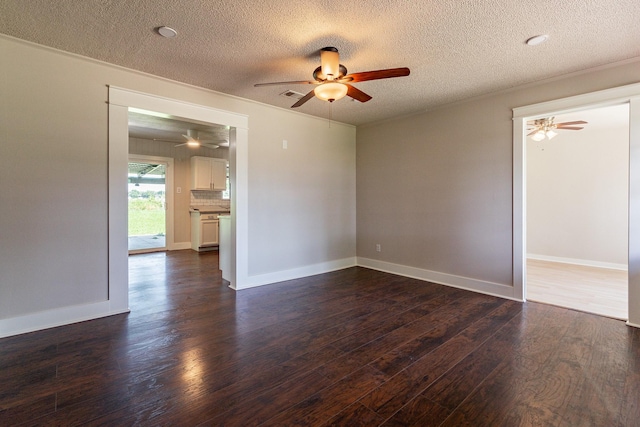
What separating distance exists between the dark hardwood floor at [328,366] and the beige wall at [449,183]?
922 millimetres

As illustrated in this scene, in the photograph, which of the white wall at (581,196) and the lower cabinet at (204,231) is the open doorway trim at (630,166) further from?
the lower cabinet at (204,231)

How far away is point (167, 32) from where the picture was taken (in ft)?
8.11

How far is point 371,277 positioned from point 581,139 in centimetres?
491

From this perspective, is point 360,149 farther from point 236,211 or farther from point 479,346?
point 479,346

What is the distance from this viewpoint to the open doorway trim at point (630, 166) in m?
2.90

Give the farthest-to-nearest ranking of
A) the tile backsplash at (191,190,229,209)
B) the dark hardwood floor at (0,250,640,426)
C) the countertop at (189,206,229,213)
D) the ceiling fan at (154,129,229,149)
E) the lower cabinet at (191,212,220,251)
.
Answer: the tile backsplash at (191,190,229,209) → the countertop at (189,206,229,213) → the lower cabinet at (191,212,220,251) → the ceiling fan at (154,129,229,149) → the dark hardwood floor at (0,250,640,426)

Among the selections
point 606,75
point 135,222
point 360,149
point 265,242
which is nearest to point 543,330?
point 606,75

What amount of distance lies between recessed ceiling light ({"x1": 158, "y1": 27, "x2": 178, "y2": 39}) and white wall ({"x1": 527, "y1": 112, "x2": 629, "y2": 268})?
581 cm

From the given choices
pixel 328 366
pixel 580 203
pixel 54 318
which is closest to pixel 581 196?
pixel 580 203

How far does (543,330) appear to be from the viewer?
279 cm

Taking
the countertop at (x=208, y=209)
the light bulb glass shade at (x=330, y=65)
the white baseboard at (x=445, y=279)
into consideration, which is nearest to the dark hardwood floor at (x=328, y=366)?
the white baseboard at (x=445, y=279)

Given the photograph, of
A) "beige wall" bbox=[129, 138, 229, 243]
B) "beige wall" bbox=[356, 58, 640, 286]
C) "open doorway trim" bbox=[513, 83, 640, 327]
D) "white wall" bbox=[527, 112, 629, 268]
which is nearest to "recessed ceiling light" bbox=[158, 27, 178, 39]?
"beige wall" bbox=[356, 58, 640, 286]

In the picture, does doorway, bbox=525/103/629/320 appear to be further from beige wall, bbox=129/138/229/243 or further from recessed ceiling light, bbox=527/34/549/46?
beige wall, bbox=129/138/229/243

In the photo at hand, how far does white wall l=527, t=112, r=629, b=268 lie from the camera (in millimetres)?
5383
